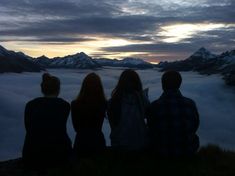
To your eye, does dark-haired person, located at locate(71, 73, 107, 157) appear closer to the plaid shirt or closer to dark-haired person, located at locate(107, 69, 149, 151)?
dark-haired person, located at locate(107, 69, 149, 151)

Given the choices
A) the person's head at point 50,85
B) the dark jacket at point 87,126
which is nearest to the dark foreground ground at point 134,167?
the dark jacket at point 87,126

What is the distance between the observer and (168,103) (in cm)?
1089

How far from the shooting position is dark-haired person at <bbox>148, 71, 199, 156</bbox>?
1082 cm

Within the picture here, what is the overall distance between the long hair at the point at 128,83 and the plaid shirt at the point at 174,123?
557 mm

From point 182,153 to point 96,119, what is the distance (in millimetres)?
2160

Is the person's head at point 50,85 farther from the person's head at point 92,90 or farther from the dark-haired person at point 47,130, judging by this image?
the person's head at point 92,90

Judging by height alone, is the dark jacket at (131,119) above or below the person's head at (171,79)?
below

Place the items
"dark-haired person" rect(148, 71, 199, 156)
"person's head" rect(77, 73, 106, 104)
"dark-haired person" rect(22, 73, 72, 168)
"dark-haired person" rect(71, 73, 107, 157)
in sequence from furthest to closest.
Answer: "dark-haired person" rect(71, 73, 107, 157), "person's head" rect(77, 73, 106, 104), "dark-haired person" rect(148, 71, 199, 156), "dark-haired person" rect(22, 73, 72, 168)

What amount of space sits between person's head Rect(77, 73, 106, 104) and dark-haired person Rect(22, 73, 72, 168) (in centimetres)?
78

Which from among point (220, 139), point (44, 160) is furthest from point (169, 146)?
point (220, 139)

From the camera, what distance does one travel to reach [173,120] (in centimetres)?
1084

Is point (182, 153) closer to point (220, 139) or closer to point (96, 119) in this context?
point (96, 119)

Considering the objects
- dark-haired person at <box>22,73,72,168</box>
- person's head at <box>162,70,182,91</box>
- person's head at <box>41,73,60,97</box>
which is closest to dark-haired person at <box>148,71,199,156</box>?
person's head at <box>162,70,182,91</box>

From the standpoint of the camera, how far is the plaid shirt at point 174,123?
10836 mm
